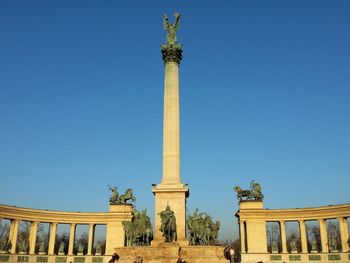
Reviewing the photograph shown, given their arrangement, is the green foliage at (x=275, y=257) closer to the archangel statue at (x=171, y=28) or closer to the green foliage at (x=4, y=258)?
the archangel statue at (x=171, y=28)

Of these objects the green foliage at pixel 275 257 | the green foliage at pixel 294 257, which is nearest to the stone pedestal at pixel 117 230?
the green foliage at pixel 275 257

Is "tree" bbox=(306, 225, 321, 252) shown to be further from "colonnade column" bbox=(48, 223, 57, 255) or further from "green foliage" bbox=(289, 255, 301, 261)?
"colonnade column" bbox=(48, 223, 57, 255)

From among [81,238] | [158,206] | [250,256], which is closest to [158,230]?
[158,206]

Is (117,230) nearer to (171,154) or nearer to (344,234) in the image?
(171,154)

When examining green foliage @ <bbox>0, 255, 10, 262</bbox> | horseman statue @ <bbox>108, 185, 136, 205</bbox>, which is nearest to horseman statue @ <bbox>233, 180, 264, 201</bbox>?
horseman statue @ <bbox>108, 185, 136, 205</bbox>

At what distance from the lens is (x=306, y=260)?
64.7 meters

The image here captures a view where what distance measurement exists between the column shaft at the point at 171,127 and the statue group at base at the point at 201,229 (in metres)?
4.51

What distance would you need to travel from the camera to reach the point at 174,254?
1366 inches

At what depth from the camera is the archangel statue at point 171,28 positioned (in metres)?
48.7

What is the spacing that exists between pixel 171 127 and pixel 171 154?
3338 millimetres

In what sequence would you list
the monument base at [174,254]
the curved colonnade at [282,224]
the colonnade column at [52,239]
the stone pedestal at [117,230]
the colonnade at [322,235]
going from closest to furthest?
1. the monument base at [174,254]
2. the curved colonnade at [282,224]
3. the colonnade at [322,235]
4. the colonnade column at [52,239]
5. the stone pedestal at [117,230]

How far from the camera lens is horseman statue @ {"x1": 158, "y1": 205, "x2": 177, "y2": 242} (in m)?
36.6

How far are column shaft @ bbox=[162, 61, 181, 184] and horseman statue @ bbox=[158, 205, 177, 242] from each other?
496 cm

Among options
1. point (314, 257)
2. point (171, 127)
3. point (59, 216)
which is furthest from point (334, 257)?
point (59, 216)
